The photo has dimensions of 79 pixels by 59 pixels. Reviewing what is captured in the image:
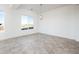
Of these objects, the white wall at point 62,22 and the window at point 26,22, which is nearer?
the white wall at point 62,22

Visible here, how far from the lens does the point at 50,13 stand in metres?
5.95

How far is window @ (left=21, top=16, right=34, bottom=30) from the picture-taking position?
5984 mm

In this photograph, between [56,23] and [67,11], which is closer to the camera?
[67,11]

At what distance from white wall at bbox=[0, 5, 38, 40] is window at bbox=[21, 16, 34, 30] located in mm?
209

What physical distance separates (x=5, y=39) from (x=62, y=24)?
3.56 m

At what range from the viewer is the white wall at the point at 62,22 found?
206 inches

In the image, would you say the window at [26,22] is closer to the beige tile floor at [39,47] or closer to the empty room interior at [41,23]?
the empty room interior at [41,23]

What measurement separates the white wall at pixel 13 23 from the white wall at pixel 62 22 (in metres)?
0.71

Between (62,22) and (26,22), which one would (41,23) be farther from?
(62,22)

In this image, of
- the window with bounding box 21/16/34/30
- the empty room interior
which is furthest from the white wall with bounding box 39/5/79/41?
the window with bounding box 21/16/34/30

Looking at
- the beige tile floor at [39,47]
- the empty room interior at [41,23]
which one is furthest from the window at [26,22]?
the beige tile floor at [39,47]

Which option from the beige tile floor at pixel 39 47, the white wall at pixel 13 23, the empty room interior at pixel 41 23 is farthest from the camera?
the white wall at pixel 13 23
